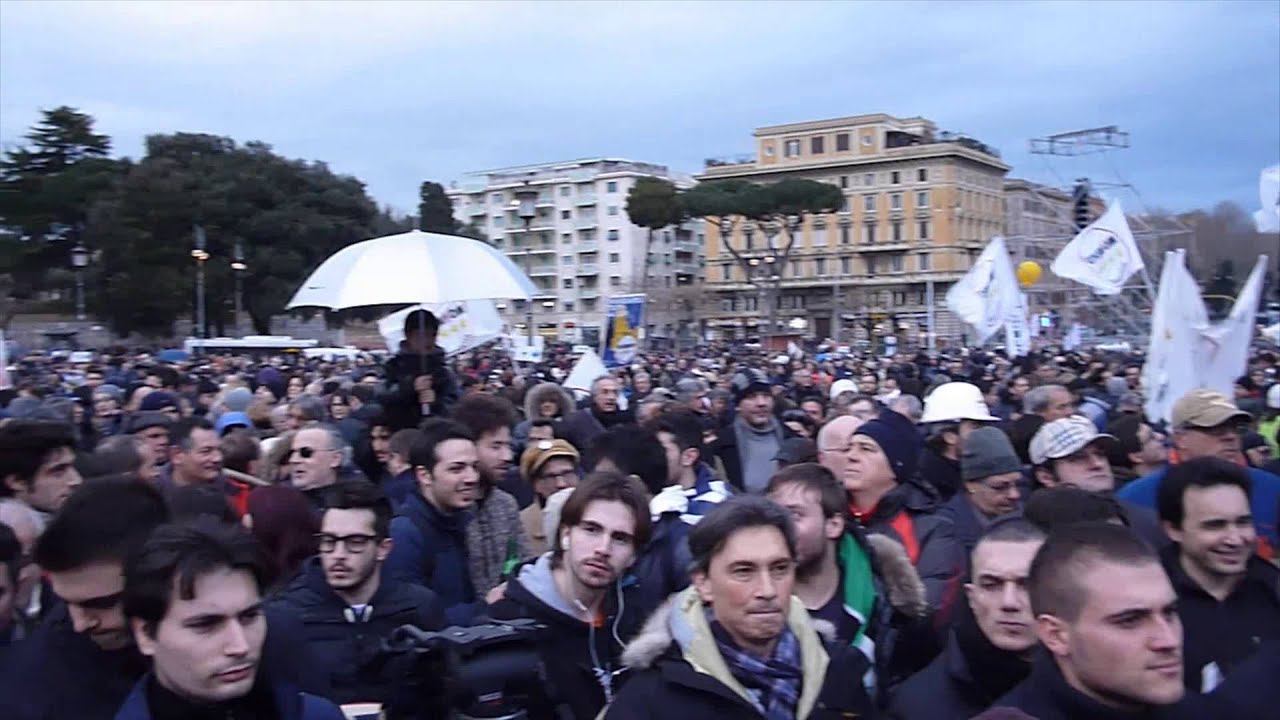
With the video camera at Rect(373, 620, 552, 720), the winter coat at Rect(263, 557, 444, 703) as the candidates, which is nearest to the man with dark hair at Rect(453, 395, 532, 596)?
the winter coat at Rect(263, 557, 444, 703)

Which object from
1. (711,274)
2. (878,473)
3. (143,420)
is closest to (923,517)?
(878,473)

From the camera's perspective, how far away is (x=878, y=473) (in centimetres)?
439

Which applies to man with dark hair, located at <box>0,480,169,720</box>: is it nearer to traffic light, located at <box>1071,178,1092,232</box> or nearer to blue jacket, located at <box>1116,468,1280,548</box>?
blue jacket, located at <box>1116,468,1280,548</box>

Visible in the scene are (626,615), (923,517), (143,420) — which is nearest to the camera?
(626,615)

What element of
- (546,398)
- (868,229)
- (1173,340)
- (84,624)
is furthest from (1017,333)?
(868,229)

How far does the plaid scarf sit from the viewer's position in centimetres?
254

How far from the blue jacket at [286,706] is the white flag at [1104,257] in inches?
607

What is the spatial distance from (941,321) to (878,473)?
71677 mm

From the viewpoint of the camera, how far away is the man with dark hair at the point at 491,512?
14.5ft

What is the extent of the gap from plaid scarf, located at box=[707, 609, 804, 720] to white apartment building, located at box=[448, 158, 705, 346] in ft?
285

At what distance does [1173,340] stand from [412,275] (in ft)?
19.9

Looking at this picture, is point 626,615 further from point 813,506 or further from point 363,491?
point 363,491

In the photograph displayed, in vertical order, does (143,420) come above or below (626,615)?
above

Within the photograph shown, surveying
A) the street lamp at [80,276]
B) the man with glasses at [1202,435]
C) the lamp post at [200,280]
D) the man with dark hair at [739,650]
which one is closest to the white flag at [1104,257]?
the man with glasses at [1202,435]
